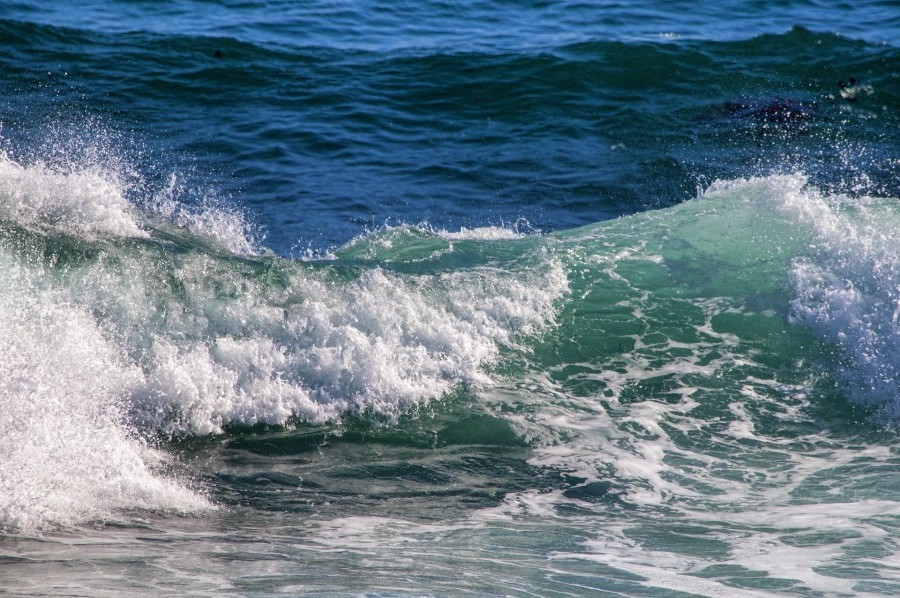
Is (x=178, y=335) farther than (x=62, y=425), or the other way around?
(x=178, y=335)

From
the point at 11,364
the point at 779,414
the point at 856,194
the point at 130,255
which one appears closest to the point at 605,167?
the point at 856,194

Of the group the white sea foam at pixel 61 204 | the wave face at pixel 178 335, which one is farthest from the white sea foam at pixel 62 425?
the white sea foam at pixel 61 204

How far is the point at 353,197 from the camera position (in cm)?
1154

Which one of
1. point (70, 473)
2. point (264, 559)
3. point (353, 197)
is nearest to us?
point (264, 559)

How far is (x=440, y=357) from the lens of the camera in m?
7.05

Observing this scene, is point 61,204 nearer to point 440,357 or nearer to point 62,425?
point 62,425

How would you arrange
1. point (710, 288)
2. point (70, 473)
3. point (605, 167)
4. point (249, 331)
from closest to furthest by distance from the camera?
point (70, 473), point (249, 331), point (710, 288), point (605, 167)

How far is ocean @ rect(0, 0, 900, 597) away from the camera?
4.72m

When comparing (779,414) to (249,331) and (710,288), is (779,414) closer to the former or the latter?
(710,288)

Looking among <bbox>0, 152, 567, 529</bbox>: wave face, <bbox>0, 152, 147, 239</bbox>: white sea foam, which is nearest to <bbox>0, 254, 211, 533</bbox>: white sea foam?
<bbox>0, 152, 567, 529</bbox>: wave face

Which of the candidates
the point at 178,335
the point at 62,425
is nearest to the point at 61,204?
the point at 178,335

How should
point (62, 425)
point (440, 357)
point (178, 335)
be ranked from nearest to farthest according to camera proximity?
point (62, 425), point (178, 335), point (440, 357)

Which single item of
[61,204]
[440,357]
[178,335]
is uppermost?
[61,204]

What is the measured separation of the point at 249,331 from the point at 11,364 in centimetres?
166
